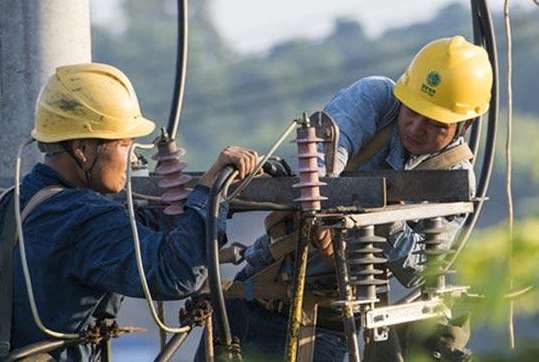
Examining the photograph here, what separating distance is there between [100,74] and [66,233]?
1.98 ft

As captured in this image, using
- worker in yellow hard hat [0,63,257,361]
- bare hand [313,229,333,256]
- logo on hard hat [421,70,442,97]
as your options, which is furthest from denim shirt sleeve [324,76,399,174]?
worker in yellow hard hat [0,63,257,361]

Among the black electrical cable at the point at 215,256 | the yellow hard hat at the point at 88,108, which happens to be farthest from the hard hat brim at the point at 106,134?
the black electrical cable at the point at 215,256

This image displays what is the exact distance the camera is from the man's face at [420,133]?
628 centimetres

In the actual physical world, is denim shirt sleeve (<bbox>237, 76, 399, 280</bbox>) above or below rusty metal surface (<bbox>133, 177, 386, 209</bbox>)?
above

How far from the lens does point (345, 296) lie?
16.9 ft

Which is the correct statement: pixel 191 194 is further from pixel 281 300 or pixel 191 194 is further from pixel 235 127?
pixel 235 127

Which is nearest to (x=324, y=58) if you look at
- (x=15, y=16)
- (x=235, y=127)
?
(x=235, y=127)

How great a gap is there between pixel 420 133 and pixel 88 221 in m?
1.78

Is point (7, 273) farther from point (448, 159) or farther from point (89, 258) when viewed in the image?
point (448, 159)

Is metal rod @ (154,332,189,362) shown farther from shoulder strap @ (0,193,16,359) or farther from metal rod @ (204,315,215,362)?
shoulder strap @ (0,193,16,359)

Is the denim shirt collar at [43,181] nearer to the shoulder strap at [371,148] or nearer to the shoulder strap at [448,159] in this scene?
the shoulder strap at [371,148]

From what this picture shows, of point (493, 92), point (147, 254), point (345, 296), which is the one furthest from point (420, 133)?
point (147, 254)

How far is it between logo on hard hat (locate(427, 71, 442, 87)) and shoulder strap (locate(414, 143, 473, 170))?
0.98 feet

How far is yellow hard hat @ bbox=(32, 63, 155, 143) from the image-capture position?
517cm
